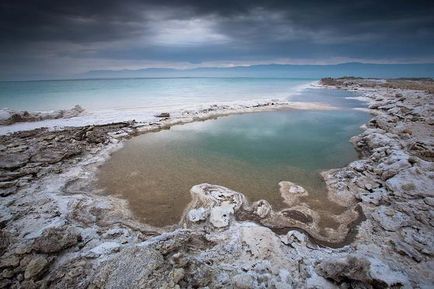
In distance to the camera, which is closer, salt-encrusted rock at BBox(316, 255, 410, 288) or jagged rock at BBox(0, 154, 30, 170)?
salt-encrusted rock at BBox(316, 255, 410, 288)

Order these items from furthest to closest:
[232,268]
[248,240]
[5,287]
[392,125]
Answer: [392,125], [248,240], [232,268], [5,287]

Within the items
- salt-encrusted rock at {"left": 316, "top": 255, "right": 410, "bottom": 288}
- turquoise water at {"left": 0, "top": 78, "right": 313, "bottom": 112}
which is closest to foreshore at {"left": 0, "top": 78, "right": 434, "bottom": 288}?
salt-encrusted rock at {"left": 316, "top": 255, "right": 410, "bottom": 288}

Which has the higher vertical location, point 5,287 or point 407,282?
point 5,287

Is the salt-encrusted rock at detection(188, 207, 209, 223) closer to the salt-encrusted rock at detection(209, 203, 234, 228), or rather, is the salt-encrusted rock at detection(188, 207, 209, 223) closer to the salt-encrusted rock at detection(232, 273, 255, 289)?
the salt-encrusted rock at detection(209, 203, 234, 228)

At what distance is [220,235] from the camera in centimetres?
697

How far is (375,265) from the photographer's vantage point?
5281 millimetres

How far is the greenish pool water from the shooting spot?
9.38 metres

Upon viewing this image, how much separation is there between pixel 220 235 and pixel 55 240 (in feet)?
14.1

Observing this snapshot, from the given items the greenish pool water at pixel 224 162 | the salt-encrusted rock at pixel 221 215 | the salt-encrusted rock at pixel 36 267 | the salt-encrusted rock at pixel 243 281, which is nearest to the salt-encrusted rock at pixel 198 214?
the salt-encrusted rock at pixel 221 215

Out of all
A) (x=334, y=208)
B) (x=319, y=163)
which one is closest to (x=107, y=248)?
(x=334, y=208)

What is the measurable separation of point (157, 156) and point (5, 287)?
9.37 m

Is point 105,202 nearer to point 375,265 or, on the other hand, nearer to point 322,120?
point 375,265

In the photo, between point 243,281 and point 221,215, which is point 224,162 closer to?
point 221,215

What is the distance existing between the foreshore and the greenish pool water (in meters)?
0.64
